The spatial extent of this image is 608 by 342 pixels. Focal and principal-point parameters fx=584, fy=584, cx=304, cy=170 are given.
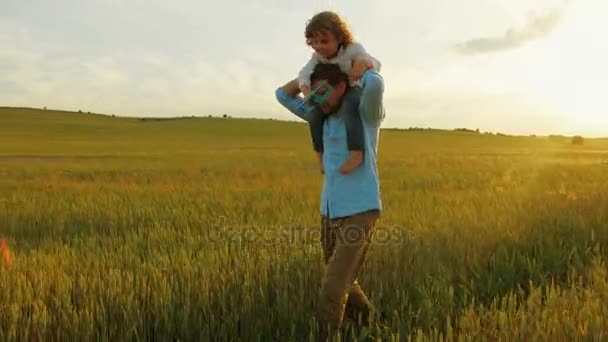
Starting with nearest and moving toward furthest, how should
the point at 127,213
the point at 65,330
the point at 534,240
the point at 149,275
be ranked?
the point at 65,330 → the point at 149,275 → the point at 534,240 → the point at 127,213

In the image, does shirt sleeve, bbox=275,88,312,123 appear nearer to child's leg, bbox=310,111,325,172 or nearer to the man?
child's leg, bbox=310,111,325,172

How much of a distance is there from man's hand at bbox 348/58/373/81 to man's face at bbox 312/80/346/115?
0.07 m

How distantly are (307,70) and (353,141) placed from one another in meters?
0.52

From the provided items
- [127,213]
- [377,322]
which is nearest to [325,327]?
[377,322]

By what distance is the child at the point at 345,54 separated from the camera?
321 centimetres

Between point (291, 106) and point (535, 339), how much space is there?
1.87 meters

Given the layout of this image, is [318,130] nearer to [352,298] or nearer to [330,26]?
[330,26]

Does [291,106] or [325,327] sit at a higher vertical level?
[291,106]

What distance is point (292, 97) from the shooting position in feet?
11.8

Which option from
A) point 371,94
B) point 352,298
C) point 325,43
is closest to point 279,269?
point 352,298

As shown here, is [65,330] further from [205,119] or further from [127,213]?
[205,119]

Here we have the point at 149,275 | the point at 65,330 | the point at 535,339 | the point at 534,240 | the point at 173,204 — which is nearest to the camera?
the point at 535,339

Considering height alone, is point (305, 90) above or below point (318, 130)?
above

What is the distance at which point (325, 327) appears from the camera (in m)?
3.37
